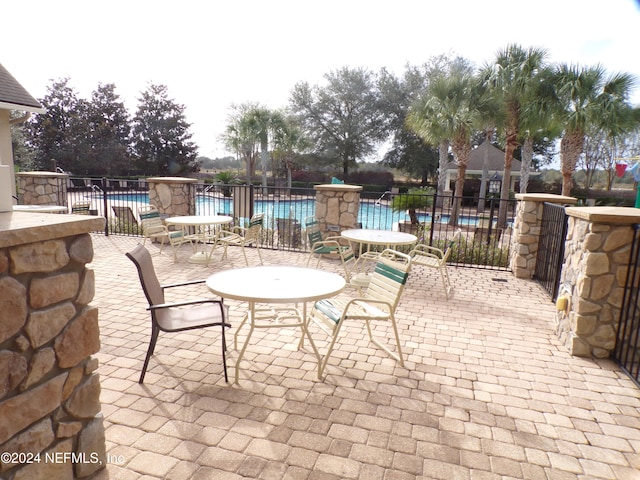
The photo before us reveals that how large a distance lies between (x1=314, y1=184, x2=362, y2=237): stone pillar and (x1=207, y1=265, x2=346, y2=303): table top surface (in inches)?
154

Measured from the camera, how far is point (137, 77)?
3045 centimetres

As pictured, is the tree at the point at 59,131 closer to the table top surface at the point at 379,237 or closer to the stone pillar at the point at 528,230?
the table top surface at the point at 379,237

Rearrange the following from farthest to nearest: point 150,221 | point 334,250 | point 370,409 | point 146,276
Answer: point 150,221, point 334,250, point 146,276, point 370,409

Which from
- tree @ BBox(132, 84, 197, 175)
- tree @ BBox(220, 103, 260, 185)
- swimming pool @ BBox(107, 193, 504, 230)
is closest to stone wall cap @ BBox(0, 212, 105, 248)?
swimming pool @ BBox(107, 193, 504, 230)

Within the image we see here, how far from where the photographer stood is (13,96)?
9.33 meters

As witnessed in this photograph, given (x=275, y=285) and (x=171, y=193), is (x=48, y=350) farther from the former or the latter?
(x=171, y=193)

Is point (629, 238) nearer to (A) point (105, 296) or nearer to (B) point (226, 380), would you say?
(B) point (226, 380)

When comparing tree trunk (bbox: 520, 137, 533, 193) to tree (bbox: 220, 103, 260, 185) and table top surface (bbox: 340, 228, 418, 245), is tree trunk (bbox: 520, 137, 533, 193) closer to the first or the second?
table top surface (bbox: 340, 228, 418, 245)

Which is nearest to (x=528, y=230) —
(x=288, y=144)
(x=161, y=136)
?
(x=288, y=144)

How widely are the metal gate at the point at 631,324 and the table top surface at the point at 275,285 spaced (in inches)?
92.0

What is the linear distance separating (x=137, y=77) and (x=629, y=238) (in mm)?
34129

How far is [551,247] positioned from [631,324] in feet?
8.27

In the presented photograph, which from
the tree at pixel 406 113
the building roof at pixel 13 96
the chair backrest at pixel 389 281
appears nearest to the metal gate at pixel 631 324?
the chair backrest at pixel 389 281

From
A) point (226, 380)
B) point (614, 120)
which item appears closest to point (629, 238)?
point (226, 380)
